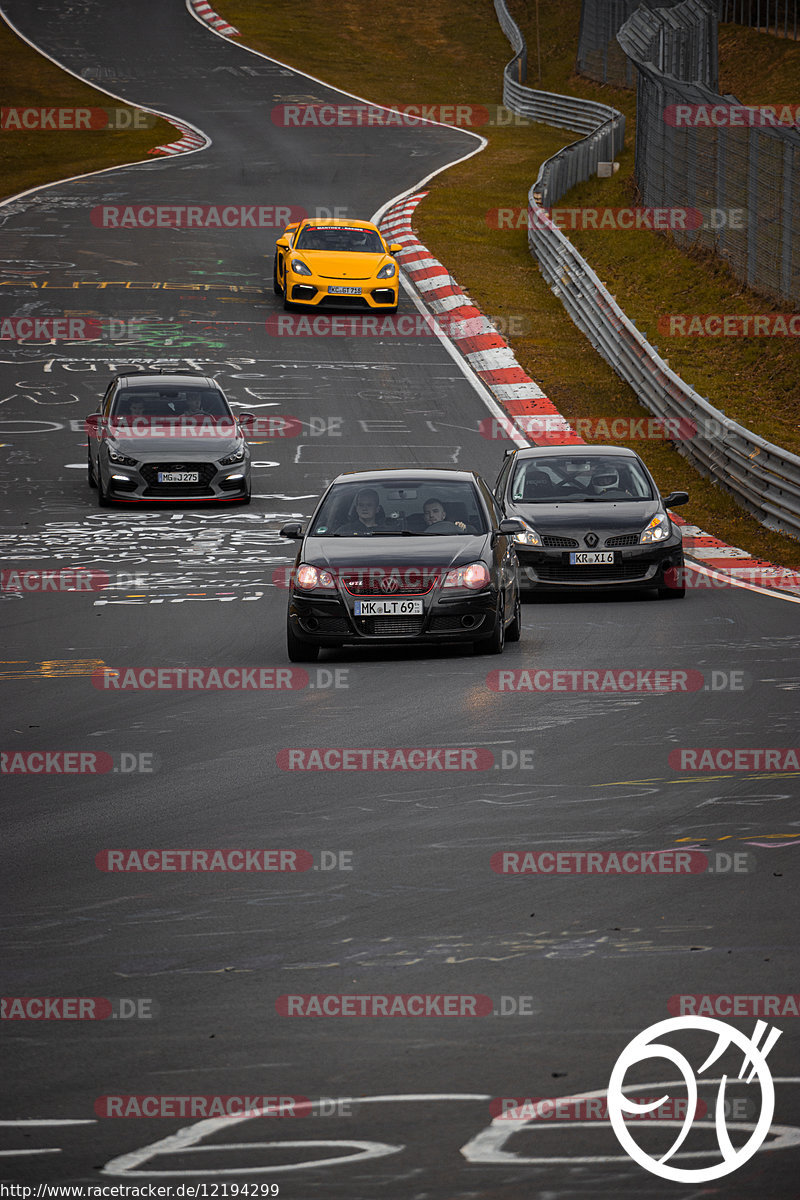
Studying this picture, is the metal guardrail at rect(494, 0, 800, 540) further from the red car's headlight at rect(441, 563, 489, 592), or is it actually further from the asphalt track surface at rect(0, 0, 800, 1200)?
the red car's headlight at rect(441, 563, 489, 592)

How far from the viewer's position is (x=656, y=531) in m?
17.0

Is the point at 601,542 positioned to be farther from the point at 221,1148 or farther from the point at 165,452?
the point at 221,1148

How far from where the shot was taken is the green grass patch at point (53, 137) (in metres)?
51.5

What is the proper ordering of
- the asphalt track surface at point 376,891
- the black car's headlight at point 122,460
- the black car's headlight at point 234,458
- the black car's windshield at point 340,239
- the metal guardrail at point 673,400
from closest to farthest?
1. the asphalt track surface at point 376,891
2. the metal guardrail at point 673,400
3. the black car's headlight at point 122,460
4. the black car's headlight at point 234,458
5. the black car's windshield at point 340,239

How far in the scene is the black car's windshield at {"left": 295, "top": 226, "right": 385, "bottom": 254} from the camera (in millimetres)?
33781

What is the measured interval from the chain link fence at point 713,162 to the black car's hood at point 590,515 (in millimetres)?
12085

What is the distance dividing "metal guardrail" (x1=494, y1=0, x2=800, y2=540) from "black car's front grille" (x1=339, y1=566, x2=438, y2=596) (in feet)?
25.9

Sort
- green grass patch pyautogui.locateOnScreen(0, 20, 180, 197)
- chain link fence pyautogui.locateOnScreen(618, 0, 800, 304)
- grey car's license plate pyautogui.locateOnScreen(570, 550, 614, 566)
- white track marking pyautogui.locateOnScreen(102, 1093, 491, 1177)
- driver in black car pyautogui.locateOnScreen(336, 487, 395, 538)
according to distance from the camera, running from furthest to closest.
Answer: green grass patch pyautogui.locateOnScreen(0, 20, 180, 197), chain link fence pyautogui.locateOnScreen(618, 0, 800, 304), grey car's license plate pyautogui.locateOnScreen(570, 550, 614, 566), driver in black car pyautogui.locateOnScreen(336, 487, 395, 538), white track marking pyautogui.locateOnScreen(102, 1093, 491, 1177)

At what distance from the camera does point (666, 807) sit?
8.43 meters

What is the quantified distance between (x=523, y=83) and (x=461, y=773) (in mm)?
64003

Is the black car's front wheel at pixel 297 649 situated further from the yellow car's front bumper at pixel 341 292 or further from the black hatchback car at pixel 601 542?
the yellow car's front bumper at pixel 341 292
